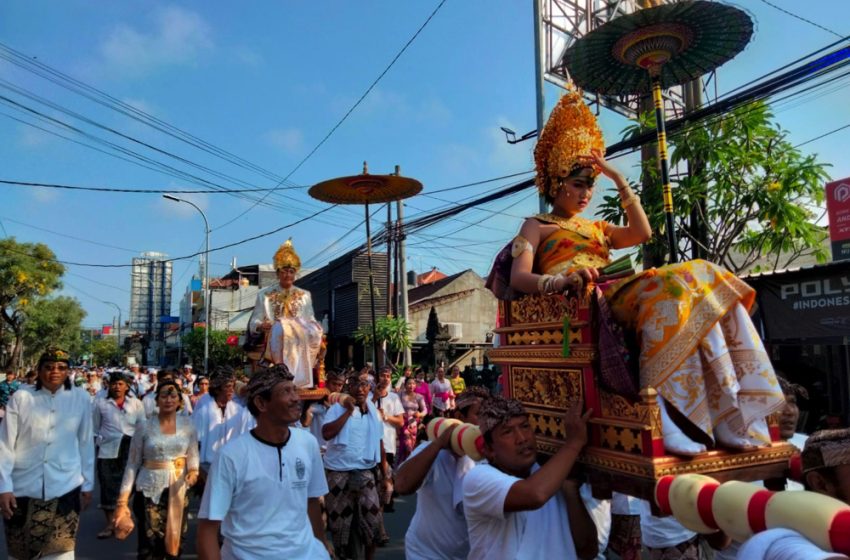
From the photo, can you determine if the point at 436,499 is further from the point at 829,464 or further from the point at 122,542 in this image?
the point at 122,542

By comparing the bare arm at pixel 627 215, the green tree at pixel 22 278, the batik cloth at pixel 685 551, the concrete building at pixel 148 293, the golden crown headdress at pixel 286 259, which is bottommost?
the batik cloth at pixel 685 551

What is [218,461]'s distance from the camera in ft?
10.6

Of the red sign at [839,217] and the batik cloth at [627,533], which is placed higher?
the red sign at [839,217]

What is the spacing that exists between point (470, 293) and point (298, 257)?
21.9 metres

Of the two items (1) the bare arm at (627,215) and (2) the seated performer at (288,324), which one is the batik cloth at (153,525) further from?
(1) the bare arm at (627,215)

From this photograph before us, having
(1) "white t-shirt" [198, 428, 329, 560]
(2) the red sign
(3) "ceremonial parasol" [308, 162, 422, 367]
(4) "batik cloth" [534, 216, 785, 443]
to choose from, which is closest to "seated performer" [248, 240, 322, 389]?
(3) "ceremonial parasol" [308, 162, 422, 367]

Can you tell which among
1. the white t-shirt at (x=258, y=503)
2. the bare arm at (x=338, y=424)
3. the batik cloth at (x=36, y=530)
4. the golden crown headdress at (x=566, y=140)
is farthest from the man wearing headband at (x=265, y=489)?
the bare arm at (x=338, y=424)

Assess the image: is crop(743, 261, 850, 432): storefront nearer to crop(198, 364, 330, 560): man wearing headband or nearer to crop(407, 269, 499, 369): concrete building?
crop(198, 364, 330, 560): man wearing headband

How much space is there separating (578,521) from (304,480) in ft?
4.77

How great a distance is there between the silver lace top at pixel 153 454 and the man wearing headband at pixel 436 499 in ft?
9.06

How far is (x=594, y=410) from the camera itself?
2.57 metres

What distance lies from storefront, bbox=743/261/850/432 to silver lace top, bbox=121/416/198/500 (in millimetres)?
7327

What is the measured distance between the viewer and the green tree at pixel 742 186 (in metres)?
8.08

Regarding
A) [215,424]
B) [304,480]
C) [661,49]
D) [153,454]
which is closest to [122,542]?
[215,424]
